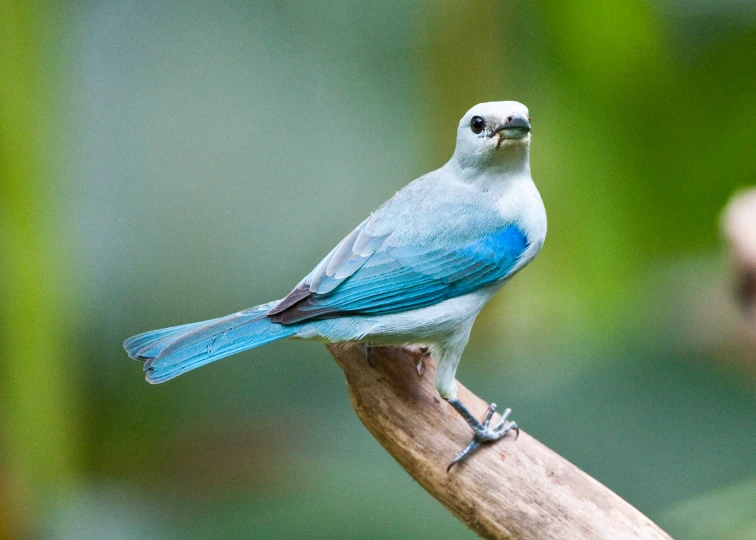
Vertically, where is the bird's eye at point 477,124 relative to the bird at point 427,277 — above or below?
above

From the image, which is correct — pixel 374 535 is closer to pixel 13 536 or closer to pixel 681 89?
pixel 13 536

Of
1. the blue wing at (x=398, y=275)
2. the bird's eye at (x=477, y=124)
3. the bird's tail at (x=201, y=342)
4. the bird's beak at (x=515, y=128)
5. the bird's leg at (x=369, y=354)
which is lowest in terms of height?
the bird's leg at (x=369, y=354)

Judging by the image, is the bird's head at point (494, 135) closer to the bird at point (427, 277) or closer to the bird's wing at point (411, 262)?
the bird at point (427, 277)

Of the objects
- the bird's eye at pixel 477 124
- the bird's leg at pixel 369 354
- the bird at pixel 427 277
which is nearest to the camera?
the bird at pixel 427 277

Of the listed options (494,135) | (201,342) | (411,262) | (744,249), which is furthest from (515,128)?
(201,342)

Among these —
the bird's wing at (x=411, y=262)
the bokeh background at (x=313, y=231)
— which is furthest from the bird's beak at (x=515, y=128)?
the bokeh background at (x=313, y=231)

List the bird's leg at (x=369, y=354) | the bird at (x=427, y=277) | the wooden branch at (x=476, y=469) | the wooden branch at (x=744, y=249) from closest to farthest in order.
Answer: the wooden branch at (x=476, y=469), the bird at (x=427, y=277), the bird's leg at (x=369, y=354), the wooden branch at (x=744, y=249)

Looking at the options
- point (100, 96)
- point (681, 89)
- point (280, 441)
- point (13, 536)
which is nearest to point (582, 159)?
point (681, 89)

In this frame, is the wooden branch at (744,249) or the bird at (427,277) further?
the wooden branch at (744,249)
